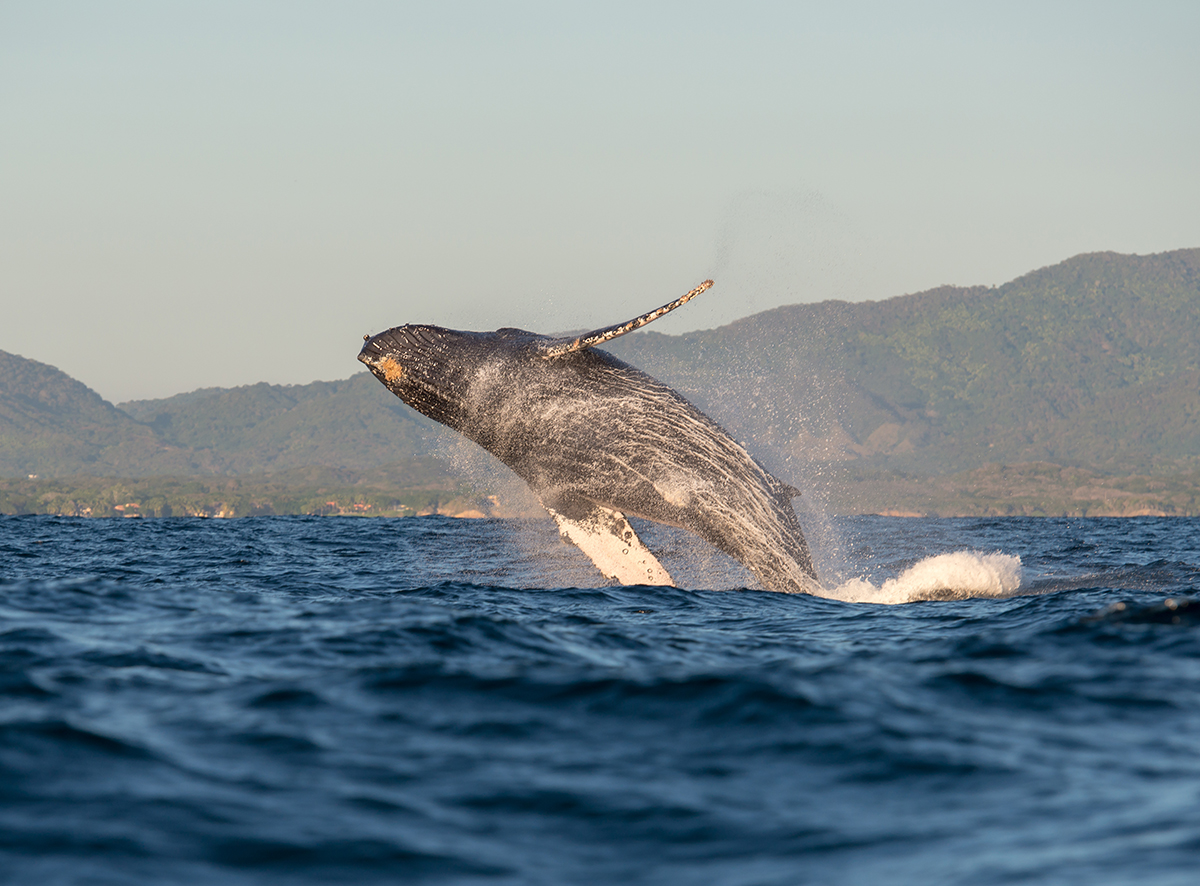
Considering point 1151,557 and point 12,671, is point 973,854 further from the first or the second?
point 1151,557

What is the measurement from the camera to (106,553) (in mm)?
27047

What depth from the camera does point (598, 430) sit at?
1450 centimetres

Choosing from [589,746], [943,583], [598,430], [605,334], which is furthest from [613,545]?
[589,746]

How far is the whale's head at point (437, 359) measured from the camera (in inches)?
582

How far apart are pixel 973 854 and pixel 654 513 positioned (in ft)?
33.2

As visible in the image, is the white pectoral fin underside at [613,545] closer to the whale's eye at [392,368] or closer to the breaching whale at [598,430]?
the breaching whale at [598,430]

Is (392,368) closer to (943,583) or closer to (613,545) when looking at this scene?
(613,545)

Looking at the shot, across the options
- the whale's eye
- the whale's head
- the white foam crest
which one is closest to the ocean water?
the white foam crest

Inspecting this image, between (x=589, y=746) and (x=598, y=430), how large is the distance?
816cm

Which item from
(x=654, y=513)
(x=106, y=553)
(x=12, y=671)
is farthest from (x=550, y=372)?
(x=106, y=553)

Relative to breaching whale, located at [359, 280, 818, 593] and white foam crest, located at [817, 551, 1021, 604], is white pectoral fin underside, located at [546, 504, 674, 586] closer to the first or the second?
breaching whale, located at [359, 280, 818, 593]

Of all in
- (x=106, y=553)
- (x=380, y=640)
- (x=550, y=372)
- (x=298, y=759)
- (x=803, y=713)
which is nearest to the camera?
(x=298, y=759)

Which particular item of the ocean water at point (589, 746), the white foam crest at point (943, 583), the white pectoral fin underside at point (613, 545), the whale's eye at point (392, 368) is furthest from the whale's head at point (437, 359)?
the white foam crest at point (943, 583)

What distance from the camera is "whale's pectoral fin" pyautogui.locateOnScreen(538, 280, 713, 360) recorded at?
13.2m
